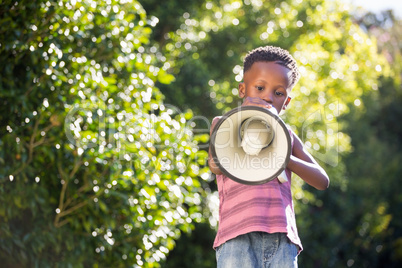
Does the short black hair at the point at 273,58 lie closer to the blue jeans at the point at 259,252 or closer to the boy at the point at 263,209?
the boy at the point at 263,209

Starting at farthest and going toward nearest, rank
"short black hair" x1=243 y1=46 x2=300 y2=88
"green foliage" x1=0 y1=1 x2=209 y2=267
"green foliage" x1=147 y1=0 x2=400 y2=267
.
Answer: "green foliage" x1=147 y1=0 x2=400 y2=267 < "green foliage" x1=0 y1=1 x2=209 y2=267 < "short black hair" x1=243 y1=46 x2=300 y2=88

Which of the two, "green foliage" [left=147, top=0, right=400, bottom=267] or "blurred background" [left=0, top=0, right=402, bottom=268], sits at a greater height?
"blurred background" [left=0, top=0, right=402, bottom=268]

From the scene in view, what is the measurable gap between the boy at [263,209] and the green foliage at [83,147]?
1.83 m

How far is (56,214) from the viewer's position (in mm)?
4484

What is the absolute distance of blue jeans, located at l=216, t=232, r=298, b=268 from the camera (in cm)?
235

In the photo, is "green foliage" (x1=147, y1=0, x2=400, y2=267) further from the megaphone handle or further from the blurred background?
the megaphone handle

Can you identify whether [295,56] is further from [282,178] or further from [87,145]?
[282,178]

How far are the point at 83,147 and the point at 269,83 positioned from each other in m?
2.00

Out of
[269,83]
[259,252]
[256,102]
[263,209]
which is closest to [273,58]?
[269,83]

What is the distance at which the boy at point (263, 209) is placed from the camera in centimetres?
237

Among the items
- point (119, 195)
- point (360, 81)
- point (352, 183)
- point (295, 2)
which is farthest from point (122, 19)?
point (352, 183)

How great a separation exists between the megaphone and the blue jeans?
25cm

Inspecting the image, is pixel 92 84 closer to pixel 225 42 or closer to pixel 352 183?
pixel 225 42

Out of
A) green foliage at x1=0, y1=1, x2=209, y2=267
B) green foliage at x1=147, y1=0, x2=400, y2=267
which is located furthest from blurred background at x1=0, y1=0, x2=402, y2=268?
green foliage at x1=147, y1=0, x2=400, y2=267
